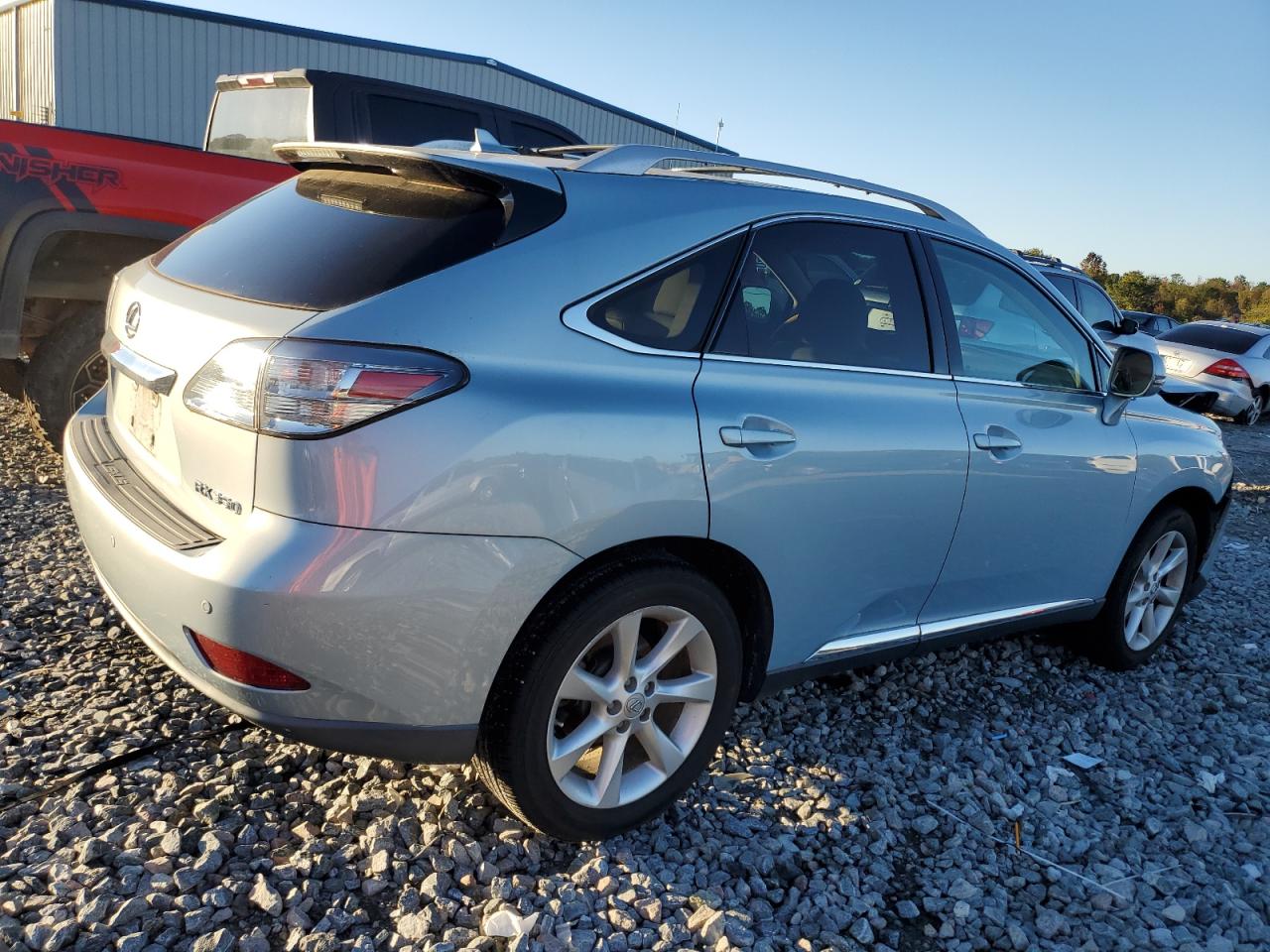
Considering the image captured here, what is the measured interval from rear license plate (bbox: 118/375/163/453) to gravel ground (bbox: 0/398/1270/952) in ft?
2.88

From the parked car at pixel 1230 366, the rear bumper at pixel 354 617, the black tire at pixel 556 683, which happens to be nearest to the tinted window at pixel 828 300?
the black tire at pixel 556 683

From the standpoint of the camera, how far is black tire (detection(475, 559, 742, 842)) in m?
2.24

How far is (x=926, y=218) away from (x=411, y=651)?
2322 millimetres

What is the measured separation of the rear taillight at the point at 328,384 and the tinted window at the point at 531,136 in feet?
16.7

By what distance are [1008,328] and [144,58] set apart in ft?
54.1

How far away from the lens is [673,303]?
8.20 feet

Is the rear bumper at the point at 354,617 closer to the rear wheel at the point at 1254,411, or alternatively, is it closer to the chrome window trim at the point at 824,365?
the chrome window trim at the point at 824,365

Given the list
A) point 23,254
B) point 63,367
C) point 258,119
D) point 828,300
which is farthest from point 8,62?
point 828,300

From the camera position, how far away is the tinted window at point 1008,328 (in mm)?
3346

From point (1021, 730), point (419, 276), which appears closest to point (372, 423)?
point (419, 276)

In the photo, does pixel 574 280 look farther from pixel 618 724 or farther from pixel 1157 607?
pixel 1157 607

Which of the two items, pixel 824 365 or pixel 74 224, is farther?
pixel 74 224

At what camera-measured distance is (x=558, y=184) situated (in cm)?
242

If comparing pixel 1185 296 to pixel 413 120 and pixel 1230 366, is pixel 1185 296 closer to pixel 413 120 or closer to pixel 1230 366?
pixel 1230 366
